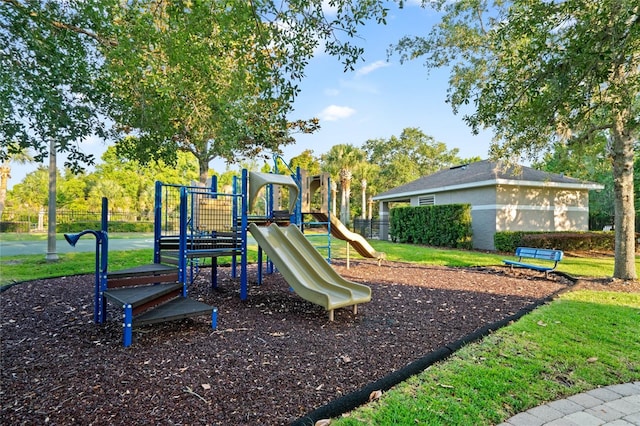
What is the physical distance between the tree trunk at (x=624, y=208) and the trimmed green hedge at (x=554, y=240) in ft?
18.5

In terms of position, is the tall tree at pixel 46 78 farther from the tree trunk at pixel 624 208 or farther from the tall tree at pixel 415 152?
the tall tree at pixel 415 152

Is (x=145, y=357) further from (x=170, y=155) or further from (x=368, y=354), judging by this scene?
(x=170, y=155)

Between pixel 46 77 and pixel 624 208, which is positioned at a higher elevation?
pixel 46 77

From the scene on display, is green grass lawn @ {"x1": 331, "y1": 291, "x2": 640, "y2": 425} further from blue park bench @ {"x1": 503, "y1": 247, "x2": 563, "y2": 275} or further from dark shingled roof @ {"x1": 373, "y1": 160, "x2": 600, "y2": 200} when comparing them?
dark shingled roof @ {"x1": 373, "y1": 160, "x2": 600, "y2": 200}

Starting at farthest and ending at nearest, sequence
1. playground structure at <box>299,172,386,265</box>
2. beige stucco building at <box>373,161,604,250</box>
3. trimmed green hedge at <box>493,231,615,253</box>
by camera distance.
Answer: beige stucco building at <box>373,161,604,250</box>
trimmed green hedge at <box>493,231,615,253</box>
playground structure at <box>299,172,386,265</box>

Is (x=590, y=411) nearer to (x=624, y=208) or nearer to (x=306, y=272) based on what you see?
(x=306, y=272)

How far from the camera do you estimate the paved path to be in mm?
2492

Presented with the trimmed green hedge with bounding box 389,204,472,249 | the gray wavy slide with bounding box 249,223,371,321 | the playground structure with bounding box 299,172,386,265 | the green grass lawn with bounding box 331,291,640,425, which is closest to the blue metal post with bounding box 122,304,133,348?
the gray wavy slide with bounding box 249,223,371,321

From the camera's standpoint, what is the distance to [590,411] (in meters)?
2.65

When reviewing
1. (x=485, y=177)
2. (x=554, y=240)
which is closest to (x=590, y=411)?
(x=554, y=240)

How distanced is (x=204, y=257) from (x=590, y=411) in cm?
513

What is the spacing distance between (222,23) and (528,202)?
16.2 m

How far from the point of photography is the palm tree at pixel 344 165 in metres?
29.6

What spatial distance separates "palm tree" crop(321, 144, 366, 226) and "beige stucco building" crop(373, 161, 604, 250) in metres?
12.2
